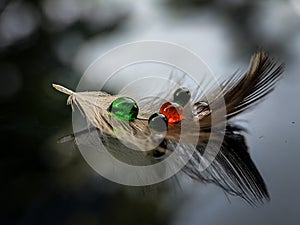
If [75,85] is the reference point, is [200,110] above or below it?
above

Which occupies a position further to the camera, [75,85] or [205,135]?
[75,85]

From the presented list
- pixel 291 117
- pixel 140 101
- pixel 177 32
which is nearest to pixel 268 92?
pixel 291 117

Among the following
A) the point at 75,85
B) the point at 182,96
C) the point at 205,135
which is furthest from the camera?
the point at 75,85

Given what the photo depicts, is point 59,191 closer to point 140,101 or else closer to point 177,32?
point 140,101

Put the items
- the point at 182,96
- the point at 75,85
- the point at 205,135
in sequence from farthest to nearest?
the point at 75,85
the point at 182,96
the point at 205,135

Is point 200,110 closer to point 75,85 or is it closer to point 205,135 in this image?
point 205,135

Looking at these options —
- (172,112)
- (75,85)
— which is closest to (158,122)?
(172,112)
